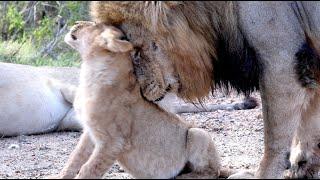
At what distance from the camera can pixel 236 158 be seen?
591cm

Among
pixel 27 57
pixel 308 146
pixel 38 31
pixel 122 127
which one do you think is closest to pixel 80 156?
pixel 122 127

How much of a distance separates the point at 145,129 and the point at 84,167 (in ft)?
1.60

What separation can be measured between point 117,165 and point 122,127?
3.57ft

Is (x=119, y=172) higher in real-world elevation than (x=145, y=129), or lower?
lower

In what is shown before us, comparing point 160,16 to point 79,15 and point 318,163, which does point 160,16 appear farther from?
point 79,15

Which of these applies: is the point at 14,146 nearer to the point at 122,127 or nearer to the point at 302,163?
the point at 122,127

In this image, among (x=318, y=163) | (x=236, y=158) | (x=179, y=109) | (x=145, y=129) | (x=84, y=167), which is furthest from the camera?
(x=179, y=109)

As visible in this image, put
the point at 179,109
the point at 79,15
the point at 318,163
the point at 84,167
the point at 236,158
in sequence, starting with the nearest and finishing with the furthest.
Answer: the point at 84,167
the point at 318,163
the point at 236,158
the point at 179,109
the point at 79,15

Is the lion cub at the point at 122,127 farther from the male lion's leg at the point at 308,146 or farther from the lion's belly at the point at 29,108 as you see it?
the lion's belly at the point at 29,108

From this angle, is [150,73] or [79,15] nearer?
[150,73]

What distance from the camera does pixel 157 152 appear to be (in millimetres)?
4812

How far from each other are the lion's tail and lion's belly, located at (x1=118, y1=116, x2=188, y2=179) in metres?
0.75

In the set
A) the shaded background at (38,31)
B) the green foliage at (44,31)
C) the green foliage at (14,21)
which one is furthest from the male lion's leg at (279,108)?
the green foliage at (14,21)

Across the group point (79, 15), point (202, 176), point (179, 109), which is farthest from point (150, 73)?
point (79, 15)
